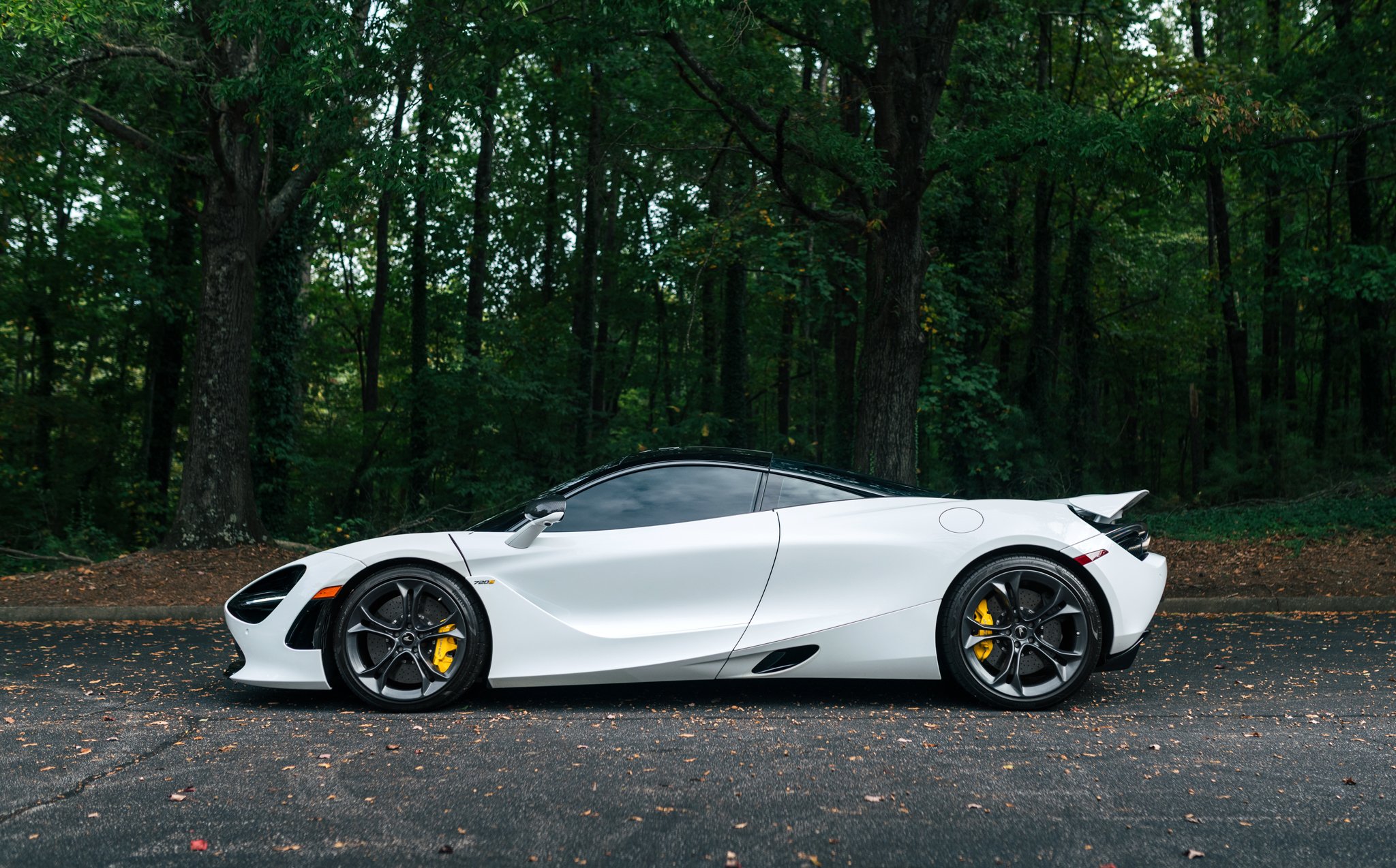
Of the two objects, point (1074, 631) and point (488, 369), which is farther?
point (488, 369)

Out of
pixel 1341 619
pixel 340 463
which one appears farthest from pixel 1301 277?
pixel 340 463

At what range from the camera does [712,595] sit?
5.11 meters

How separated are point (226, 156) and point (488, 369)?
7.53m

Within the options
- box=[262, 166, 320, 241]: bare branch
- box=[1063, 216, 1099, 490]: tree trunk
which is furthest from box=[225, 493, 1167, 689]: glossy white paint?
box=[1063, 216, 1099, 490]: tree trunk

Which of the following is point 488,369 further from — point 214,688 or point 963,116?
point 214,688

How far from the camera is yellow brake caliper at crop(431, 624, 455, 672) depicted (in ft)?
16.8

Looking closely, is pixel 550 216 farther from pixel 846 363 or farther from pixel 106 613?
pixel 106 613

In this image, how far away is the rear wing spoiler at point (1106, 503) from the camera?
5316 mm

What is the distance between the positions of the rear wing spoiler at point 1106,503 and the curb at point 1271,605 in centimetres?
407

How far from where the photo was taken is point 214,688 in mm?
5832

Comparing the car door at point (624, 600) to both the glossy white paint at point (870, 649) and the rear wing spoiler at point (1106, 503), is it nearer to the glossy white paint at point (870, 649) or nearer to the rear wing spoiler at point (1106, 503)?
the glossy white paint at point (870, 649)

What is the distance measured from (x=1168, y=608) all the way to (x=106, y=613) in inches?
367

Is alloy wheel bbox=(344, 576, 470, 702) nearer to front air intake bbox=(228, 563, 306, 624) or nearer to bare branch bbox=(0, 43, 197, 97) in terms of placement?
front air intake bbox=(228, 563, 306, 624)

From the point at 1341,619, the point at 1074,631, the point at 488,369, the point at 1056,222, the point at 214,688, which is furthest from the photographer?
the point at 1056,222
